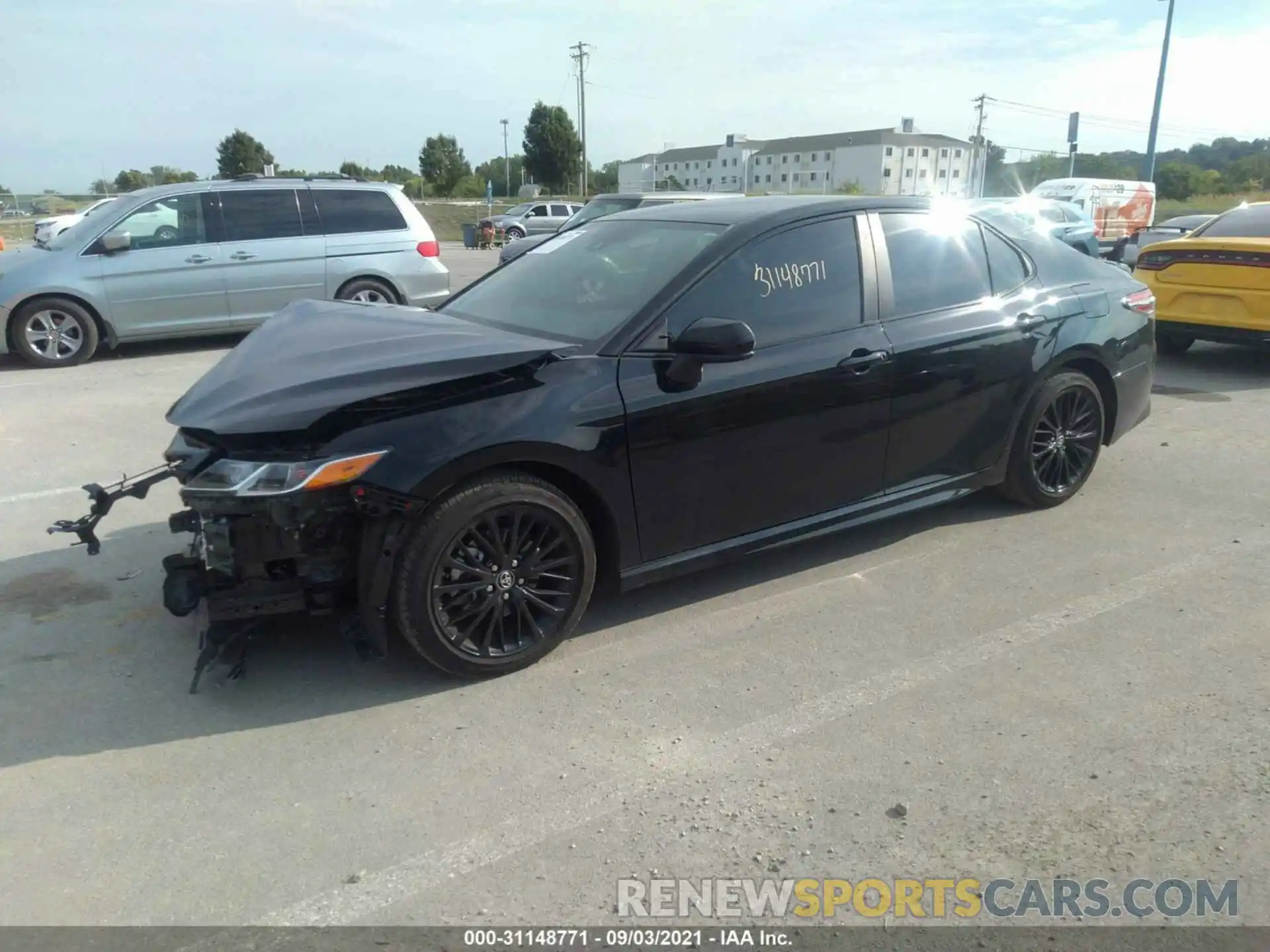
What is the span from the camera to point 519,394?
349 centimetres

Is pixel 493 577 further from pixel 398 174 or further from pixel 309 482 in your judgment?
pixel 398 174

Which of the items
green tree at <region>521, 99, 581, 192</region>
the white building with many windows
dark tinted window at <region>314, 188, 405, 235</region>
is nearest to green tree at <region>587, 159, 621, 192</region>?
the white building with many windows

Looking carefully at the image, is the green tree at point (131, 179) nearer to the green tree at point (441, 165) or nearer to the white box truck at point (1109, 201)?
the green tree at point (441, 165)

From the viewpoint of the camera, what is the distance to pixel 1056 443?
5.26 metres

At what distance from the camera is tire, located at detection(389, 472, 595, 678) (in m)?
3.33

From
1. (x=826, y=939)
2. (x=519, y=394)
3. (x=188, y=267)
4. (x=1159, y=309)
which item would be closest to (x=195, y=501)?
(x=519, y=394)

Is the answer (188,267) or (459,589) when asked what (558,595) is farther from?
(188,267)

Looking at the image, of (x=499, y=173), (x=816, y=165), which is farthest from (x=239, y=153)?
(x=816, y=165)

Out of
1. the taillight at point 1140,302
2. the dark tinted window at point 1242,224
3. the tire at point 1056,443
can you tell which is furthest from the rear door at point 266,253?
the dark tinted window at point 1242,224

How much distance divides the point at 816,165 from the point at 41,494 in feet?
371

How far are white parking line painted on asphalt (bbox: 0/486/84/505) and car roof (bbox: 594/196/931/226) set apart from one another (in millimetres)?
3532

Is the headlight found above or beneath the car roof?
beneath

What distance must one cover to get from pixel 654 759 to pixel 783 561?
1.79 meters

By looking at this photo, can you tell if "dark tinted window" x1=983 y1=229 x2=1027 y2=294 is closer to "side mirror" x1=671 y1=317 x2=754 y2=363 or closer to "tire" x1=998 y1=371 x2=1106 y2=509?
"tire" x1=998 y1=371 x2=1106 y2=509
